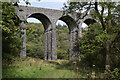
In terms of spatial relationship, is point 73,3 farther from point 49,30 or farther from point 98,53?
point 49,30

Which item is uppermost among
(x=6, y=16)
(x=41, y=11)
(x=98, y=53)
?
(x=41, y=11)

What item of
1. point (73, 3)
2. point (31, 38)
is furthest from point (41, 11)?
point (31, 38)

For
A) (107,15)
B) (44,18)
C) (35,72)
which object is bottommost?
(35,72)

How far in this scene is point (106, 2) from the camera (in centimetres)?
762

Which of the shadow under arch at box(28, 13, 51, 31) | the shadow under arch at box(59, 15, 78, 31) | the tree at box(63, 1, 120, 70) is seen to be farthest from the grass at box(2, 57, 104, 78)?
the shadow under arch at box(59, 15, 78, 31)

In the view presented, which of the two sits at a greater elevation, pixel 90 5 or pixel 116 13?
pixel 90 5

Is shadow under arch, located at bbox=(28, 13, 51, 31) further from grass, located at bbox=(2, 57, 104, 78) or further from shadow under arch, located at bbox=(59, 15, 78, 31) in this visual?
grass, located at bbox=(2, 57, 104, 78)

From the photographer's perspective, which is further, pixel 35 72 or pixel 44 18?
pixel 44 18

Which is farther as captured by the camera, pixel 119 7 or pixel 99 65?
pixel 99 65

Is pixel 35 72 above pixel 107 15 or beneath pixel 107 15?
beneath

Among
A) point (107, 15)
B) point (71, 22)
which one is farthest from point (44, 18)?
point (107, 15)

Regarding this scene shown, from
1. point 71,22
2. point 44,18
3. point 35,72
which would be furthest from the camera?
point 71,22

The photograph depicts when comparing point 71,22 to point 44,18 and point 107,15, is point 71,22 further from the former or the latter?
point 107,15

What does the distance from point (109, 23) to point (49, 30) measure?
13764mm
